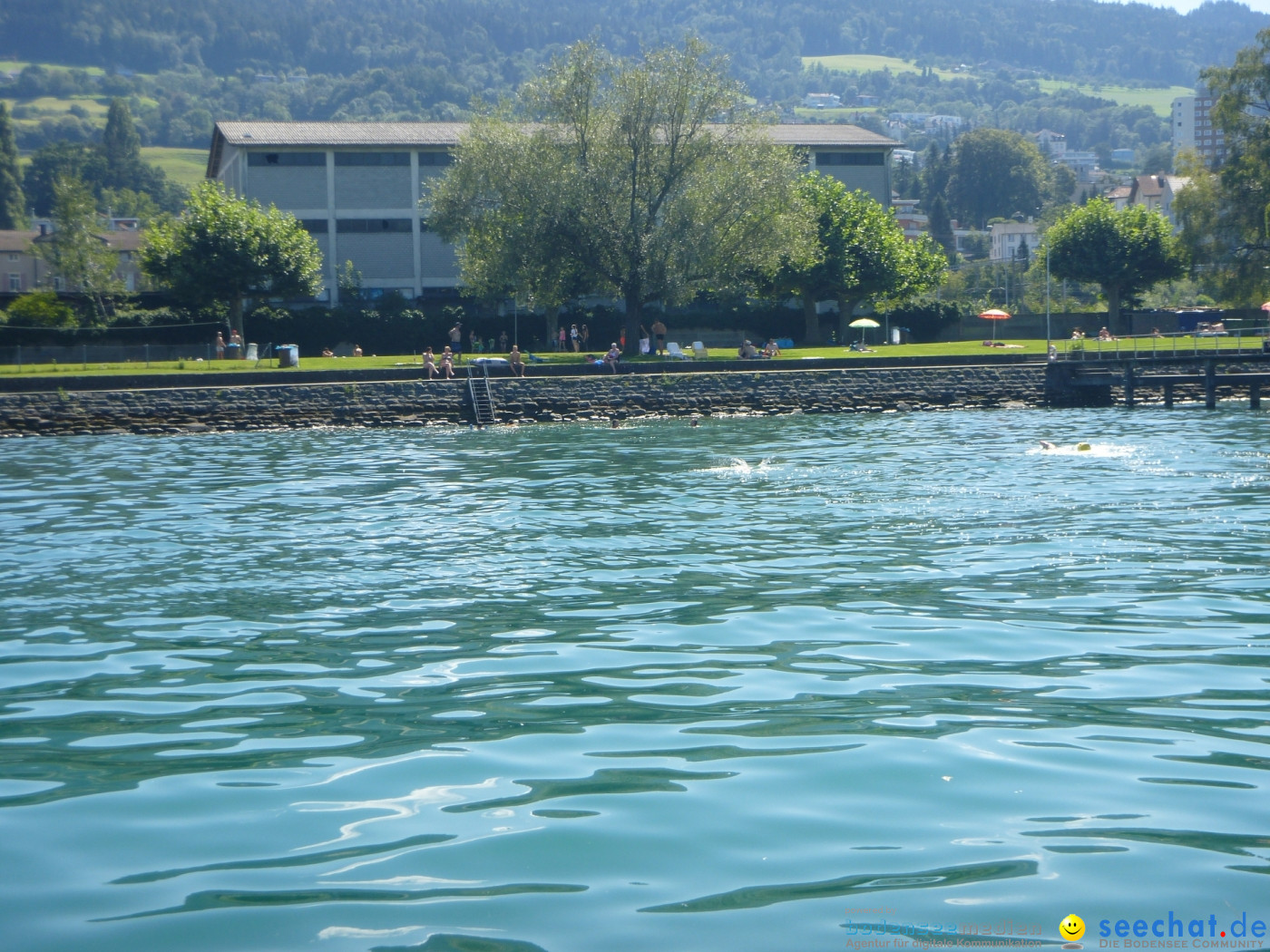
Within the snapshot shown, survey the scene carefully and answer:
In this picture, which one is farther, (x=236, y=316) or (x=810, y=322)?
(x=810, y=322)

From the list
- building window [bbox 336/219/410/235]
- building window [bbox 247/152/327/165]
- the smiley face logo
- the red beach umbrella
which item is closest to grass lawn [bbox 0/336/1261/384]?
the red beach umbrella

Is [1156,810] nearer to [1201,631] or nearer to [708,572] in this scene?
[1201,631]

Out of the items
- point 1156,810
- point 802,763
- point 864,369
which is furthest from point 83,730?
point 864,369

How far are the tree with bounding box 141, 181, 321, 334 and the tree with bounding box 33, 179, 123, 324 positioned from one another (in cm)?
853

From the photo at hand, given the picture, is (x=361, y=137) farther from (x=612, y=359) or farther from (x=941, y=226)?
(x=941, y=226)

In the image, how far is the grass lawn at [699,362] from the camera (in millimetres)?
44969

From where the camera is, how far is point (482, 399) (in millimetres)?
42688

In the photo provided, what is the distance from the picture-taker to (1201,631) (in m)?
10.7

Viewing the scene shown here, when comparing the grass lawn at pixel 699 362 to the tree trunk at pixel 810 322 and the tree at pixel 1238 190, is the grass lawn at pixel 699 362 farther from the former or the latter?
the tree at pixel 1238 190

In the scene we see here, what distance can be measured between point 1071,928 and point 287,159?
7110 cm

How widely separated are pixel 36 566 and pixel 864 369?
35116 millimetres

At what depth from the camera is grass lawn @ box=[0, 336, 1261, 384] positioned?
44969 millimetres

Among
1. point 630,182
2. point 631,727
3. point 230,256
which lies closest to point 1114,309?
point 630,182

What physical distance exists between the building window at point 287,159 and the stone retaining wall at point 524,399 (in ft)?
106
